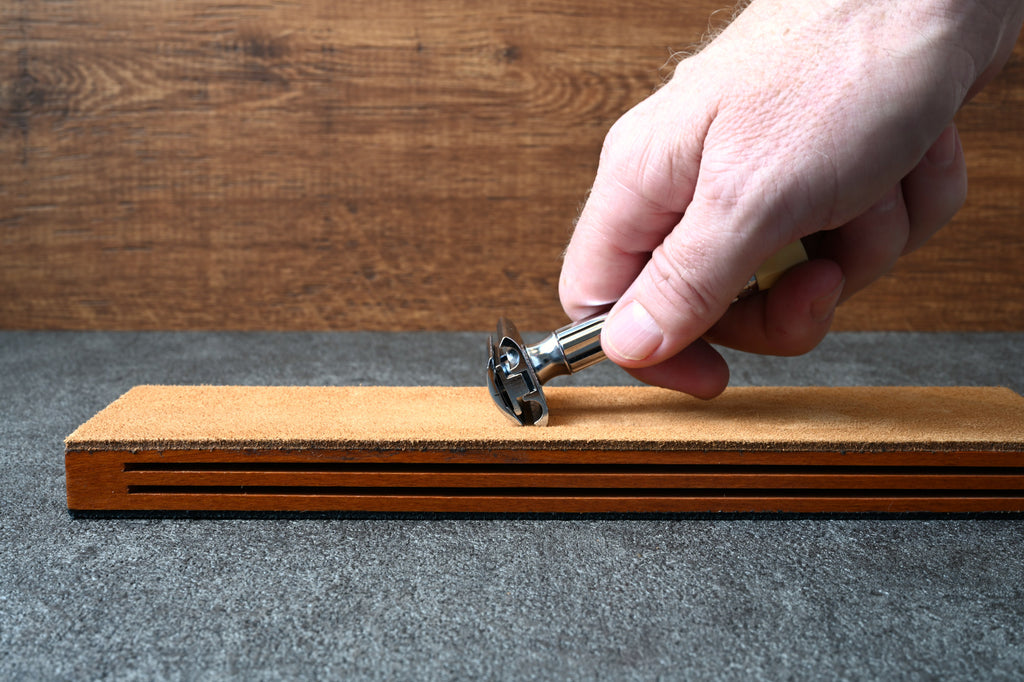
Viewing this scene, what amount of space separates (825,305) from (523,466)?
306 mm

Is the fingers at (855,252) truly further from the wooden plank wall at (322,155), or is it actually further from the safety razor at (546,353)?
the wooden plank wall at (322,155)

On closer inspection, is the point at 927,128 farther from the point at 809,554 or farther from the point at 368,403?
the point at 368,403

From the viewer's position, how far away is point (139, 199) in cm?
125

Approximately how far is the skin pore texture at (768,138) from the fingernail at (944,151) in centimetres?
5

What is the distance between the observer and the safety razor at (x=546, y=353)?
647 millimetres

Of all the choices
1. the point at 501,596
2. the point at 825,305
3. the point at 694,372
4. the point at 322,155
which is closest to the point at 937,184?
the point at 825,305

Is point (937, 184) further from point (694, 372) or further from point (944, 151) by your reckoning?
point (694, 372)

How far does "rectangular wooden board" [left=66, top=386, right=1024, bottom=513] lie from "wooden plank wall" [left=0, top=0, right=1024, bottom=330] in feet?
2.17

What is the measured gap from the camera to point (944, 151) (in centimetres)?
69

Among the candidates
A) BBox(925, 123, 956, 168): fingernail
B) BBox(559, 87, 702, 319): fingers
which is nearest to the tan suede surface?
BBox(559, 87, 702, 319): fingers

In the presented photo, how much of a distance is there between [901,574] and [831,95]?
0.30m

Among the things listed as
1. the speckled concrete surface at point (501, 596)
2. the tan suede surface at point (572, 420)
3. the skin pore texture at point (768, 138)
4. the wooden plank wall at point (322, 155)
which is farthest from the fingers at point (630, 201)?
the wooden plank wall at point (322, 155)

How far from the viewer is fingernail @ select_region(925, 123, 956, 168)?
689 millimetres

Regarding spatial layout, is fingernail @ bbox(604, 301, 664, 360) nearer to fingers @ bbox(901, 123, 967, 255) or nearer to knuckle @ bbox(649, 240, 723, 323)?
knuckle @ bbox(649, 240, 723, 323)
